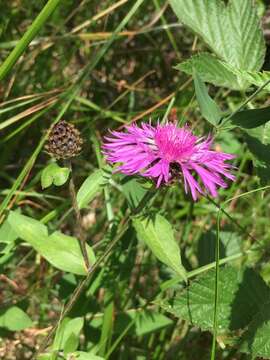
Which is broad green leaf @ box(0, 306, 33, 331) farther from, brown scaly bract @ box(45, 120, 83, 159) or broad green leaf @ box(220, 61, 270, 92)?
broad green leaf @ box(220, 61, 270, 92)

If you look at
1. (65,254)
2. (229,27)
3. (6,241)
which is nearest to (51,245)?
(65,254)

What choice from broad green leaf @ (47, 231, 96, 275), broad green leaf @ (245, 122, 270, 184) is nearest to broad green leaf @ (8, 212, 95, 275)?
broad green leaf @ (47, 231, 96, 275)

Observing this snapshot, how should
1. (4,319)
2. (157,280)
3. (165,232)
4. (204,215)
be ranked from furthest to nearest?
(204,215) → (157,280) → (4,319) → (165,232)

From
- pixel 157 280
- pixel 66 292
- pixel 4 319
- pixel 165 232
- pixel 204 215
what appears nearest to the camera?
pixel 165 232

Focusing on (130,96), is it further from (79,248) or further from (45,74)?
(79,248)

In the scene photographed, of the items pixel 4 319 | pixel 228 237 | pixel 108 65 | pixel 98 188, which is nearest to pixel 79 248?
pixel 98 188

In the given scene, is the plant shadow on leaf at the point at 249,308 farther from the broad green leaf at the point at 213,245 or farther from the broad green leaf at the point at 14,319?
the broad green leaf at the point at 14,319

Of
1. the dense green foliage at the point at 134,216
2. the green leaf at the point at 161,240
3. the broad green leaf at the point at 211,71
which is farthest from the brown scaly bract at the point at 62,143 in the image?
the broad green leaf at the point at 211,71
